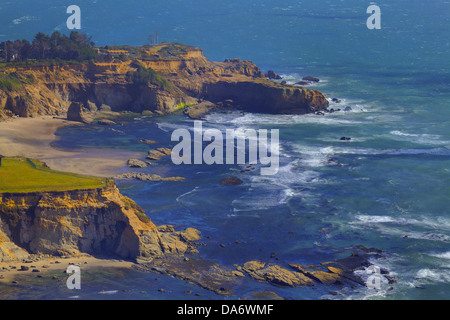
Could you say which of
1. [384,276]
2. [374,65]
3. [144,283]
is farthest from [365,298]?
[374,65]

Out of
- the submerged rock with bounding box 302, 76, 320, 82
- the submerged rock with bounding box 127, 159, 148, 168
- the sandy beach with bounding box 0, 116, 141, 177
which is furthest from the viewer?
the submerged rock with bounding box 302, 76, 320, 82

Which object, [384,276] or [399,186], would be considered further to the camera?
[399,186]

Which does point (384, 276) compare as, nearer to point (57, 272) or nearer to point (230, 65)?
point (57, 272)

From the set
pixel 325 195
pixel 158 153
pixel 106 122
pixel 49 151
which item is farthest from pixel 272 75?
pixel 325 195

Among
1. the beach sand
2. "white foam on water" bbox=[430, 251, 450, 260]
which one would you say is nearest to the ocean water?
"white foam on water" bbox=[430, 251, 450, 260]

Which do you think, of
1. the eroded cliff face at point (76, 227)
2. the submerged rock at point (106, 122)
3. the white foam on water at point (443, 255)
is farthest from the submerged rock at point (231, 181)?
the submerged rock at point (106, 122)

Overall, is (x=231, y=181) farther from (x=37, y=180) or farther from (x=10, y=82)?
(x=10, y=82)

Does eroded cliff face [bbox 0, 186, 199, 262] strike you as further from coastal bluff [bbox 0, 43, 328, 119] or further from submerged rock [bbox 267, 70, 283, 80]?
submerged rock [bbox 267, 70, 283, 80]
